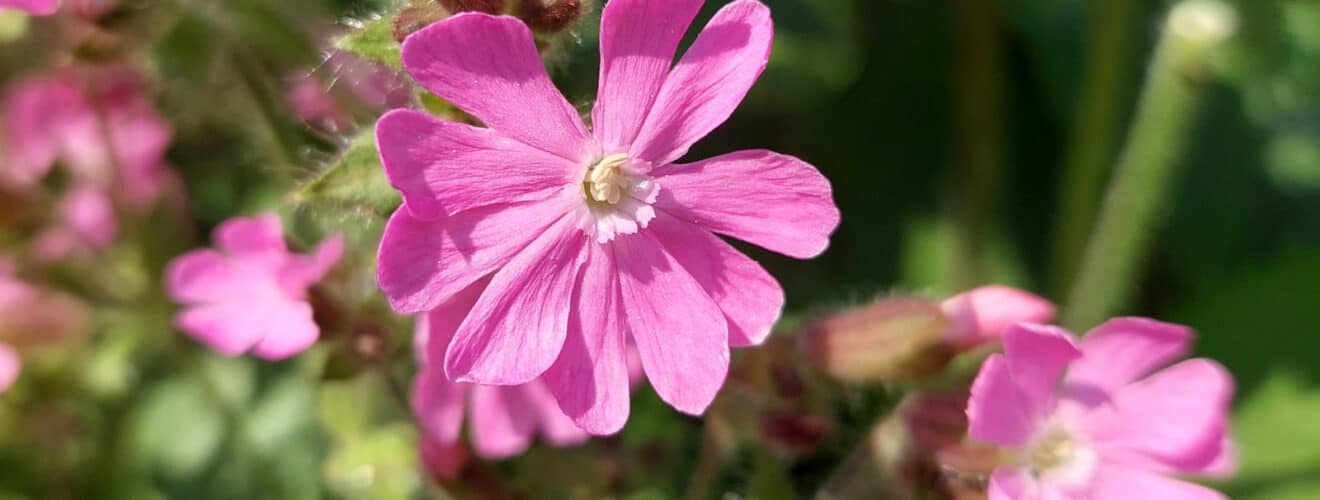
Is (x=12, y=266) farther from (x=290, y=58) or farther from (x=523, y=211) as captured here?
(x=523, y=211)

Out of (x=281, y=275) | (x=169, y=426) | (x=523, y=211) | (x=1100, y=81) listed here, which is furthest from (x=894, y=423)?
(x=169, y=426)

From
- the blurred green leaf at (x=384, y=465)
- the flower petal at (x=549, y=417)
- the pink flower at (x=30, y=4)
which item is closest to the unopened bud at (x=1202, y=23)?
the flower petal at (x=549, y=417)

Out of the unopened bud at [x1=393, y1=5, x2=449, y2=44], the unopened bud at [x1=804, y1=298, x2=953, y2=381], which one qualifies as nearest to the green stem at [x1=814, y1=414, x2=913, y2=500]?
the unopened bud at [x1=804, y1=298, x2=953, y2=381]

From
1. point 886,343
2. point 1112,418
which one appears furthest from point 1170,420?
point 886,343

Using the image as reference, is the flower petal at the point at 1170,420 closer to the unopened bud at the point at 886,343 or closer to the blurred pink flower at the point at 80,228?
the unopened bud at the point at 886,343

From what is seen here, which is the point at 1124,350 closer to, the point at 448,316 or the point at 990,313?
the point at 990,313

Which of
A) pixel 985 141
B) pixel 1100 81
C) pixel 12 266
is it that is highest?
pixel 1100 81

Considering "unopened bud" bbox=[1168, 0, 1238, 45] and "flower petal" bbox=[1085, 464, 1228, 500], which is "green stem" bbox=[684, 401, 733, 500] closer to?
"flower petal" bbox=[1085, 464, 1228, 500]
